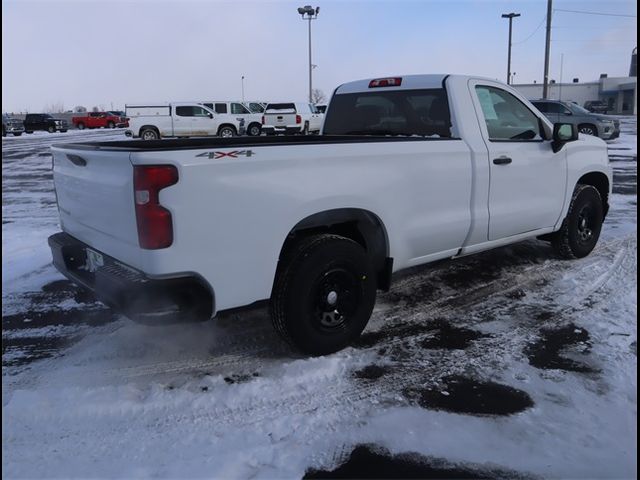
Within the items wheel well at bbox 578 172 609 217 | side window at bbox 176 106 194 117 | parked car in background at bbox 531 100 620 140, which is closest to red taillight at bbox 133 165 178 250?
wheel well at bbox 578 172 609 217

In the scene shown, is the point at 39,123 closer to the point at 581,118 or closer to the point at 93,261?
the point at 581,118

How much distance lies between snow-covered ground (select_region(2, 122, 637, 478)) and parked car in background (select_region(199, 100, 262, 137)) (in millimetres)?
24876

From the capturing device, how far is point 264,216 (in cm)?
324

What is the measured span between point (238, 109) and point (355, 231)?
2698 centimetres

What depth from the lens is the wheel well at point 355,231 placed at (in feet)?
11.8

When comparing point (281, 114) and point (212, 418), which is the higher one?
point (281, 114)

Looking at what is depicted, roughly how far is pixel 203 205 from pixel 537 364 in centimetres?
248

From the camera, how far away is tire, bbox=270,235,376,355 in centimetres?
349

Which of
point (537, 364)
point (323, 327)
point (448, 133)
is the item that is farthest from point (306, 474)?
point (448, 133)

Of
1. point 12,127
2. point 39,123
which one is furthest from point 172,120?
point 39,123

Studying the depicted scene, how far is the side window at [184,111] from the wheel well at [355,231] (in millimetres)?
25187

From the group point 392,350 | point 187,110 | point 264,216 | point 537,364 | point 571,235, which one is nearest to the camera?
point 264,216

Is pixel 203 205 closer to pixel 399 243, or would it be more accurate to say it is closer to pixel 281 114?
pixel 399 243

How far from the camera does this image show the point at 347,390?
3.37 metres
